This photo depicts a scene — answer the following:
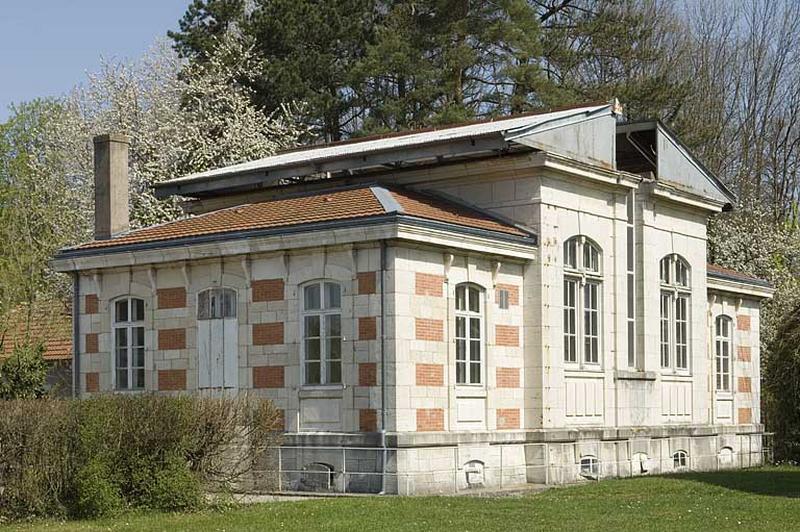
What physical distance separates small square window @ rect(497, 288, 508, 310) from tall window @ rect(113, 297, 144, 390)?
660 cm

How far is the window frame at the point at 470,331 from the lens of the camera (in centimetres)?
2422

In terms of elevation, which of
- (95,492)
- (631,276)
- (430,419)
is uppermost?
(631,276)

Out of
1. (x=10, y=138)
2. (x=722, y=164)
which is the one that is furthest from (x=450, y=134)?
(x=10, y=138)

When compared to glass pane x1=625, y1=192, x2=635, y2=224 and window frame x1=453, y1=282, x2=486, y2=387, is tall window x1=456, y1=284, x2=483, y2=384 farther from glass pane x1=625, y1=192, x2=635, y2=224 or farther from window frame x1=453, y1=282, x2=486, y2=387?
glass pane x1=625, y1=192, x2=635, y2=224

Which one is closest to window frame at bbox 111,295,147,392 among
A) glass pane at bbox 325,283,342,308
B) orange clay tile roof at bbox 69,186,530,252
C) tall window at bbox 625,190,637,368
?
orange clay tile roof at bbox 69,186,530,252

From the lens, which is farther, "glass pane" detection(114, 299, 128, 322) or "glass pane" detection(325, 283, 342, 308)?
"glass pane" detection(114, 299, 128, 322)

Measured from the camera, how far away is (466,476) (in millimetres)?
23938

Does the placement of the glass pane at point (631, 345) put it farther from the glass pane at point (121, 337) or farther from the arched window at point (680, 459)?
the glass pane at point (121, 337)

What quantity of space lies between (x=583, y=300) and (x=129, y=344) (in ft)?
28.3

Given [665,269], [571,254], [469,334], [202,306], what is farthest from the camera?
[665,269]

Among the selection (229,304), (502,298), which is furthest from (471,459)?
(229,304)

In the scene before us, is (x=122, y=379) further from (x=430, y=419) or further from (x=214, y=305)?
(x=430, y=419)

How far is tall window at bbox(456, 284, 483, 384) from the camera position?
79.7 ft

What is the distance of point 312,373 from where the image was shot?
2388 centimetres
